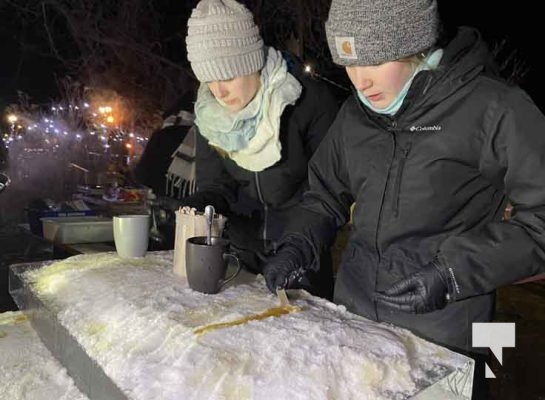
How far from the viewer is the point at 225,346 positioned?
1027 millimetres

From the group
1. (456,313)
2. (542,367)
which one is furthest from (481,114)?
(542,367)

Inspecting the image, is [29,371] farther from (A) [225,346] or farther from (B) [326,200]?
(B) [326,200]

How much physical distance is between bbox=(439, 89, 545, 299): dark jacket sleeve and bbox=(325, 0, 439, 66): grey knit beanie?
262mm

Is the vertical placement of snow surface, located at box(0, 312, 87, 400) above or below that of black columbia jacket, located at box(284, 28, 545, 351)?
below

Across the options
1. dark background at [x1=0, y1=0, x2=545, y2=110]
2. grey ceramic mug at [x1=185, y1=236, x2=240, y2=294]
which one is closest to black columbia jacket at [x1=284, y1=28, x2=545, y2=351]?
grey ceramic mug at [x1=185, y1=236, x2=240, y2=294]

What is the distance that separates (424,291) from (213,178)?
45.4 inches

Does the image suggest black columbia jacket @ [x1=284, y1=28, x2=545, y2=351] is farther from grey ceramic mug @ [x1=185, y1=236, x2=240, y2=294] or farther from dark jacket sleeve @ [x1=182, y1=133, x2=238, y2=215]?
dark jacket sleeve @ [x1=182, y1=133, x2=238, y2=215]

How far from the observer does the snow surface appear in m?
1.20

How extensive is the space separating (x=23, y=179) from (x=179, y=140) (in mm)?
6712

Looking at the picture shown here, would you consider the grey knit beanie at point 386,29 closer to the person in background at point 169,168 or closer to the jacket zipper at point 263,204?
the jacket zipper at point 263,204

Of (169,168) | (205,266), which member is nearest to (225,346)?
(205,266)

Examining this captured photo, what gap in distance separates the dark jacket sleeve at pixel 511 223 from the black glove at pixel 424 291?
26mm

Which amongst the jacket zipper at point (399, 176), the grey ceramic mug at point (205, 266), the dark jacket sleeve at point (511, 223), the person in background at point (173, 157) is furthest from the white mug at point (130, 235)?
the person in background at point (173, 157)

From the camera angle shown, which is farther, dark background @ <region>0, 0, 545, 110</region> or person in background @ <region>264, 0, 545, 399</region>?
dark background @ <region>0, 0, 545, 110</region>
